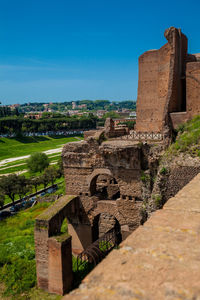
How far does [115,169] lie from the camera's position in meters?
15.4

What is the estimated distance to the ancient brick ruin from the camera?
1310cm

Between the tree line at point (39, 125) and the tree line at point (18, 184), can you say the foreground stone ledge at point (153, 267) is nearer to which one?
the tree line at point (18, 184)

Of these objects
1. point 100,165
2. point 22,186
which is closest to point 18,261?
point 100,165

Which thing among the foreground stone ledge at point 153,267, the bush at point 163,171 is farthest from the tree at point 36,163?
the foreground stone ledge at point 153,267

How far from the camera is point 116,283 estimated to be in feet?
10.1

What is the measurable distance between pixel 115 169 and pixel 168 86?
6393 mm

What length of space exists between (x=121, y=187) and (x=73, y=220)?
4074 mm

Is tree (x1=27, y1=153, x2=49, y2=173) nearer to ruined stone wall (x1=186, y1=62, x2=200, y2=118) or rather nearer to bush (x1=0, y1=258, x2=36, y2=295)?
bush (x1=0, y1=258, x2=36, y2=295)

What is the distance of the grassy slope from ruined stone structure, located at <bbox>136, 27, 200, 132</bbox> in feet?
35.5

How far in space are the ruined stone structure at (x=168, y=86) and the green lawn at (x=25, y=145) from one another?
49428 millimetres

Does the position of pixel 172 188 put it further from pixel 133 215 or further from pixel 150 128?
pixel 150 128

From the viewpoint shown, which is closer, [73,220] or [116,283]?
[116,283]

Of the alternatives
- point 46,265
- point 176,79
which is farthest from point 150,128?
point 46,265

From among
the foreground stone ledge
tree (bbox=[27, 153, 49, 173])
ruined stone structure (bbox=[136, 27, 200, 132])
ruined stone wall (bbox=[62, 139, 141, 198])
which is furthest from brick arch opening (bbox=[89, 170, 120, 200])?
tree (bbox=[27, 153, 49, 173])
